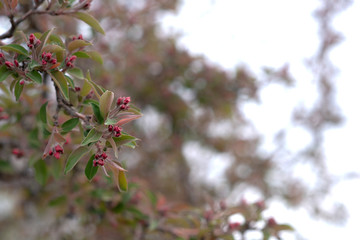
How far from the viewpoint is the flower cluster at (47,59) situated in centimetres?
111

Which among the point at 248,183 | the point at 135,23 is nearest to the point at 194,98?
the point at 135,23

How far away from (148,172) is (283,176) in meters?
1.86

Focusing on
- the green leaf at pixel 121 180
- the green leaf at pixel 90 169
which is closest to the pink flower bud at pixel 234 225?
the green leaf at pixel 121 180

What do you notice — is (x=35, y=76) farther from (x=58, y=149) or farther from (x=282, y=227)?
(x=282, y=227)

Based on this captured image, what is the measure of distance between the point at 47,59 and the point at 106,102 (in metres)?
0.25

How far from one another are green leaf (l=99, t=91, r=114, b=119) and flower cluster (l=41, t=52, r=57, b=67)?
221 mm

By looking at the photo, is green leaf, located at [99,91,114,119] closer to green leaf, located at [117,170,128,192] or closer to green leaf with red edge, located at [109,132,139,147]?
green leaf with red edge, located at [109,132,139,147]

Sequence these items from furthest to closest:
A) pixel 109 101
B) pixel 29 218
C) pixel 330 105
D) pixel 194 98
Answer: pixel 330 105, pixel 194 98, pixel 29 218, pixel 109 101

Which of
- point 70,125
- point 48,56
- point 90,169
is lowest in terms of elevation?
point 90,169

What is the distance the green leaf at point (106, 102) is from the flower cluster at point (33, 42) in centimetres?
29

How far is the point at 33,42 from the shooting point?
1123 mm

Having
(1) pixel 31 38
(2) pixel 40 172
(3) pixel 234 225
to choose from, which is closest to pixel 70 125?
(1) pixel 31 38

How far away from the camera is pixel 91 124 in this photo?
43.9 inches

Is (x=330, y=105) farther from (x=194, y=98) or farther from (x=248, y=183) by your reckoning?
(x=194, y=98)
